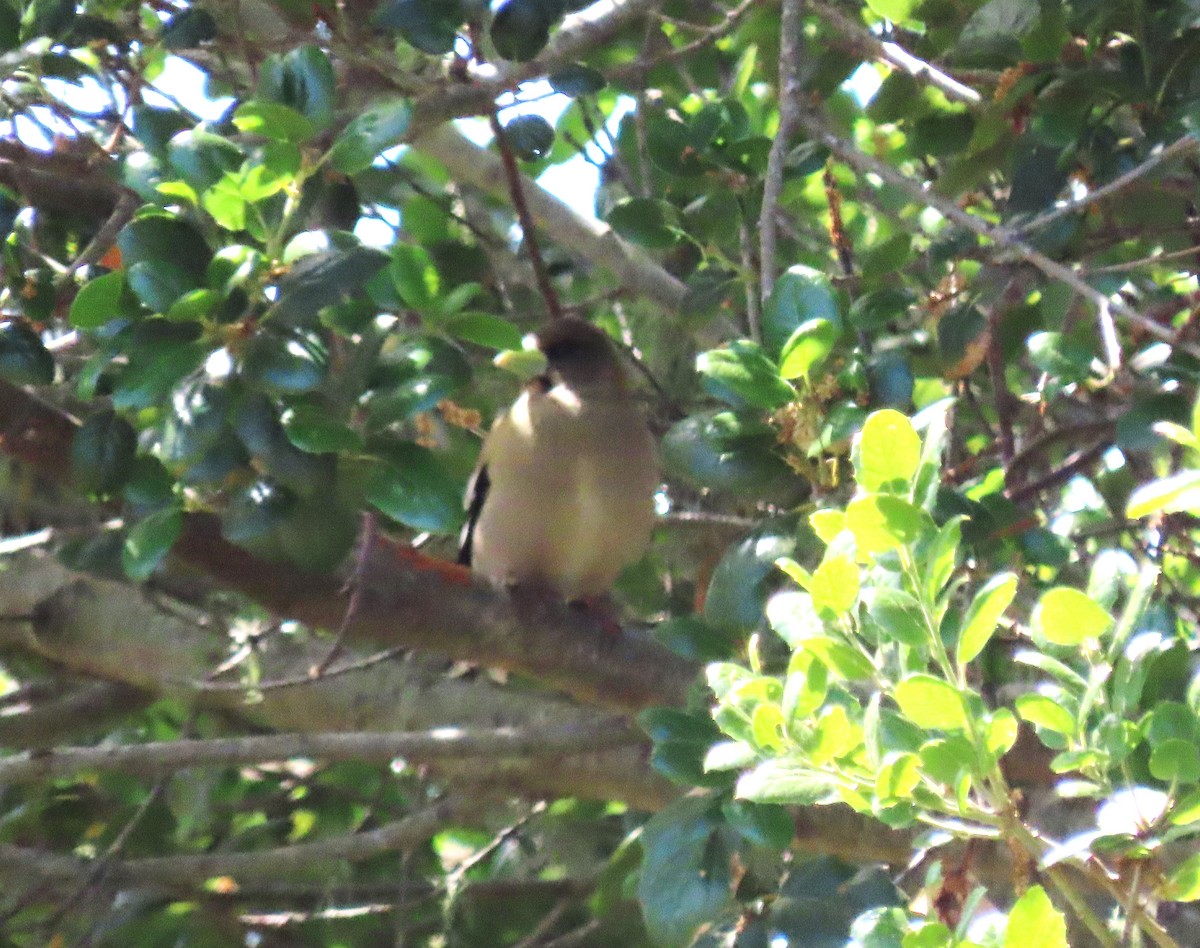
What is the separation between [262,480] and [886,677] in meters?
1.36

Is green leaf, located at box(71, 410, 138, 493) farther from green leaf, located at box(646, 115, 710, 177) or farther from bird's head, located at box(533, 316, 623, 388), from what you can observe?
bird's head, located at box(533, 316, 623, 388)

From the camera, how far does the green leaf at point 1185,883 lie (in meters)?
1.47

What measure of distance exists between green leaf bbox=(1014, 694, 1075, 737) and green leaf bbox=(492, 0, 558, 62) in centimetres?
172

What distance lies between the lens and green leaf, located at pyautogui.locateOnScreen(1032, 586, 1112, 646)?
1.35 metres

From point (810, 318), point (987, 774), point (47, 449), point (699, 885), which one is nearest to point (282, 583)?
point (47, 449)

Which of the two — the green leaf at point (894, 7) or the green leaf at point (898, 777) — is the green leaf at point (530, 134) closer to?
the green leaf at point (894, 7)

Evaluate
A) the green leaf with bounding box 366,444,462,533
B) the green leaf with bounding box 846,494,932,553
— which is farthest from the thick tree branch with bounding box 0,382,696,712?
the green leaf with bounding box 846,494,932,553

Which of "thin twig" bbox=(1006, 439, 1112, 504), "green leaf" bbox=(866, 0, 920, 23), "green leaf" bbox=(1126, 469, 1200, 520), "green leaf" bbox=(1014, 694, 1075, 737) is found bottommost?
"thin twig" bbox=(1006, 439, 1112, 504)

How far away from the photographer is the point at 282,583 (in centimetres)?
283

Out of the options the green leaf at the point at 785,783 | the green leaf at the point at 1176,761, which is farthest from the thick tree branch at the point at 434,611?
the green leaf at the point at 1176,761

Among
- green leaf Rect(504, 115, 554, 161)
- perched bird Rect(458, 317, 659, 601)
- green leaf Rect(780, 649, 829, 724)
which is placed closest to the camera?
green leaf Rect(780, 649, 829, 724)

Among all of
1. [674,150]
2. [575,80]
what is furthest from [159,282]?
[575,80]

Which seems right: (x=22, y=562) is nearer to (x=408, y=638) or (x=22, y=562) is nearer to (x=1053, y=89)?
(x=408, y=638)

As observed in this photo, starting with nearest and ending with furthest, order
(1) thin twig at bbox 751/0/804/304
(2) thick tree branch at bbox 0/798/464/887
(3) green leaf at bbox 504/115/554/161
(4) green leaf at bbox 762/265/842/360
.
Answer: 1. (4) green leaf at bbox 762/265/842/360
2. (1) thin twig at bbox 751/0/804/304
3. (3) green leaf at bbox 504/115/554/161
4. (2) thick tree branch at bbox 0/798/464/887
